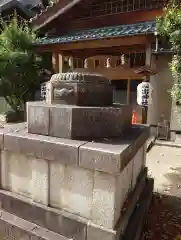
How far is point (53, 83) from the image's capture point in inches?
114

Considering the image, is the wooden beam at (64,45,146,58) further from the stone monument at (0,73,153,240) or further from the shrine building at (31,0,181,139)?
the stone monument at (0,73,153,240)

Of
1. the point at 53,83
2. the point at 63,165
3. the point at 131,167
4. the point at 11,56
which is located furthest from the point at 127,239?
the point at 11,56

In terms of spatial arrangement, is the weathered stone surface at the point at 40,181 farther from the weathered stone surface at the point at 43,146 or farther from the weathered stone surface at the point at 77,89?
the weathered stone surface at the point at 77,89

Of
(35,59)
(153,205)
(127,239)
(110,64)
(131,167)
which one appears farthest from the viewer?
(35,59)

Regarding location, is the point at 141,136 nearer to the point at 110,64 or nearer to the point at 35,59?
the point at 110,64

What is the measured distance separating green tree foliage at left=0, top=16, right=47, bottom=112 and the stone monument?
27.7 feet

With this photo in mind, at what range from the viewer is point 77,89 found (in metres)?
2.78

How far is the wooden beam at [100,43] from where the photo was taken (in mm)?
8156

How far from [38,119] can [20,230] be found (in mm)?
1393

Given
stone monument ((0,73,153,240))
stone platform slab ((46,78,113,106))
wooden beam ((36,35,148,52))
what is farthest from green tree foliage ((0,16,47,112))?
stone monument ((0,73,153,240))

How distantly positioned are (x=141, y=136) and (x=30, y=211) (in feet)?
5.93

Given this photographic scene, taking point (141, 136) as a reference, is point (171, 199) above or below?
below

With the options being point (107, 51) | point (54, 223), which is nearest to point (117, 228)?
point (54, 223)

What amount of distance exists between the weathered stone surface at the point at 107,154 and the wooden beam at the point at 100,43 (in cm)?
654
